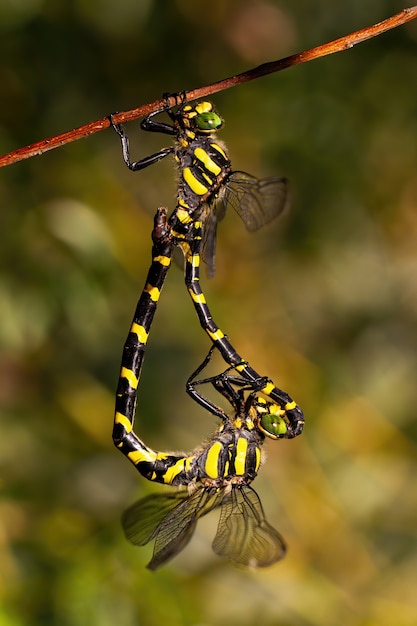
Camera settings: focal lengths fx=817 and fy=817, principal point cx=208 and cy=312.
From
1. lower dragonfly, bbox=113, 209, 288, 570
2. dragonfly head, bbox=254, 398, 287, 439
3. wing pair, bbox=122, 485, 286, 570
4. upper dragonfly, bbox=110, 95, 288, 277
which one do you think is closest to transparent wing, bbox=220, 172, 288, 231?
upper dragonfly, bbox=110, 95, 288, 277

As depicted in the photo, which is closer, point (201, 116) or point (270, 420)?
point (201, 116)

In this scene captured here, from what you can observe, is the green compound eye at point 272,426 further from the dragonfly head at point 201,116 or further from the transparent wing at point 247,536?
the dragonfly head at point 201,116

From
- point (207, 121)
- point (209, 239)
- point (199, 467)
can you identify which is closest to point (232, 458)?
point (199, 467)

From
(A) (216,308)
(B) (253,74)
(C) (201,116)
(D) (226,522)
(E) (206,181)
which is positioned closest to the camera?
(B) (253,74)

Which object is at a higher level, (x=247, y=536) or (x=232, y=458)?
(x=232, y=458)

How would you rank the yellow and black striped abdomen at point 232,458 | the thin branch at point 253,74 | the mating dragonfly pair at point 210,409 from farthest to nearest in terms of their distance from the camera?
the yellow and black striped abdomen at point 232,458 < the mating dragonfly pair at point 210,409 < the thin branch at point 253,74

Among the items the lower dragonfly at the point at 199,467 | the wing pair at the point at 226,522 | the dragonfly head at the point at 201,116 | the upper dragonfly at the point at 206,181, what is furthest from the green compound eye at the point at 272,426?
the dragonfly head at the point at 201,116

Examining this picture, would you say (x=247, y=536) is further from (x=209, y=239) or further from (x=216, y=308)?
(x=216, y=308)

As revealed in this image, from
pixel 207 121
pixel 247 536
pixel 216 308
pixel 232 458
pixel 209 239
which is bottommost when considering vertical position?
pixel 247 536
